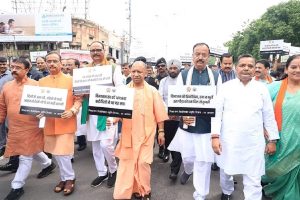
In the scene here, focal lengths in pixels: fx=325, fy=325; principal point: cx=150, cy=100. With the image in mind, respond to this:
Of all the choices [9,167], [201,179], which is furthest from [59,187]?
[201,179]

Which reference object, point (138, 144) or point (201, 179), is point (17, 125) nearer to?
point (138, 144)

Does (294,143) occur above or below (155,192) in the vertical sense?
above

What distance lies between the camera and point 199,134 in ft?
13.0

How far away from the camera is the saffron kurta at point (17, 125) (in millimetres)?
4254

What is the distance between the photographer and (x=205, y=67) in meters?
4.08

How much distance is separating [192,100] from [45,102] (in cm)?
181

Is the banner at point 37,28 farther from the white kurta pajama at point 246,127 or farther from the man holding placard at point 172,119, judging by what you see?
the white kurta pajama at point 246,127

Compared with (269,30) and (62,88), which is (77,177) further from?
(269,30)

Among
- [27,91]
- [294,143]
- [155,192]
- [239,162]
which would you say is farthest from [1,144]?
[294,143]

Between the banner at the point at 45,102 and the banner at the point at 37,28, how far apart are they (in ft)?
80.1

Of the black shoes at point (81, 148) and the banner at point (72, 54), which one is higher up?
the banner at point (72, 54)

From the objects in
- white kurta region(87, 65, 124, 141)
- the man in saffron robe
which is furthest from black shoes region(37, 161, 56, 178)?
the man in saffron robe

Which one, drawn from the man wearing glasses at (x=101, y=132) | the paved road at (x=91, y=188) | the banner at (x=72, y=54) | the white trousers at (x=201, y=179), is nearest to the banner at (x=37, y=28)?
the banner at (x=72, y=54)

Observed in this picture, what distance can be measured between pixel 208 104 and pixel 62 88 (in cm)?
194
